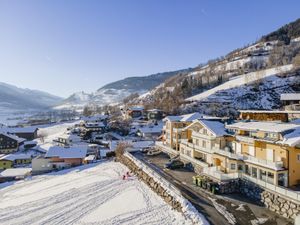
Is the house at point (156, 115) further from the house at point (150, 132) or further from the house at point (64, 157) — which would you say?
the house at point (64, 157)

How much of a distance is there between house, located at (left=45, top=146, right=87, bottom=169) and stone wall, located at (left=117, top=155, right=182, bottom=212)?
18.2 m

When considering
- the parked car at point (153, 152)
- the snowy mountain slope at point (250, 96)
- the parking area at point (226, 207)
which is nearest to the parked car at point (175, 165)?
the parking area at point (226, 207)

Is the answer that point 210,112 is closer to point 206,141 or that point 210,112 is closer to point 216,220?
point 206,141

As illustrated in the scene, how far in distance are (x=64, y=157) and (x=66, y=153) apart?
145 cm

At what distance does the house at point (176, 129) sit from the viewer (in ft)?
134

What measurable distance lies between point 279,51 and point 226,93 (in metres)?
67.1

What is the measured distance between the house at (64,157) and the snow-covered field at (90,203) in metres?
17.1

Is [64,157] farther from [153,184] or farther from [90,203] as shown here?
[153,184]

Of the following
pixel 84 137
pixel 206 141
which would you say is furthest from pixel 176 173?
pixel 84 137

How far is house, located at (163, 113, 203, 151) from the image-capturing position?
40875 mm

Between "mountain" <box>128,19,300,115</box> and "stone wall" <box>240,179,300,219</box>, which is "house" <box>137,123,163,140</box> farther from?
"stone wall" <box>240,179,300,219</box>

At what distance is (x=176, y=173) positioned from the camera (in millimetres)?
31297

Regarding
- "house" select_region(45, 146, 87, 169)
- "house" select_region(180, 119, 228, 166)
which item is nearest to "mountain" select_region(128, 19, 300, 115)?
"house" select_region(45, 146, 87, 169)

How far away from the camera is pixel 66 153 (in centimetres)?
→ 5647
